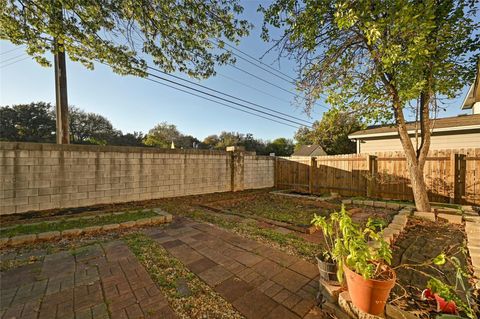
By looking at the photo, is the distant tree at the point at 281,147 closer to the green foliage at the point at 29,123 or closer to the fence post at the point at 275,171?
the fence post at the point at 275,171

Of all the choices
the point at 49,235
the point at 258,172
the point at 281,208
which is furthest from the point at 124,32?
the point at 258,172

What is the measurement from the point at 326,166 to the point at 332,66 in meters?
4.47

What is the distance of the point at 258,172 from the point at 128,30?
7.11 m

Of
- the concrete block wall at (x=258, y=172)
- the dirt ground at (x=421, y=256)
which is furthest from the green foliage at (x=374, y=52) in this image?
A: the concrete block wall at (x=258, y=172)

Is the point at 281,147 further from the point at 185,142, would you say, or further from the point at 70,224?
the point at 70,224

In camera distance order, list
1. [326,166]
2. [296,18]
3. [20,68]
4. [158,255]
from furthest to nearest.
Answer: [326,166]
[20,68]
[296,18]
[158,255]

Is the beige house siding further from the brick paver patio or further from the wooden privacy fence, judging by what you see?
the brick paver patio

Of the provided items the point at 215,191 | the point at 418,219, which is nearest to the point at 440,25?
the point at 418,219

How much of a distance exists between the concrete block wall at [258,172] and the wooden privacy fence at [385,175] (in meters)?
0.70

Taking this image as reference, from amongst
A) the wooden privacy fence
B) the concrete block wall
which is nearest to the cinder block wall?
the concrete block wall

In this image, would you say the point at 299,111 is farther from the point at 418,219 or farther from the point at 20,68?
the point at 20,68

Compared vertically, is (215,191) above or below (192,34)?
below

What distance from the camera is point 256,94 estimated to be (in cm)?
1198

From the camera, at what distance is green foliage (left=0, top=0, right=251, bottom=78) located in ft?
13.1
